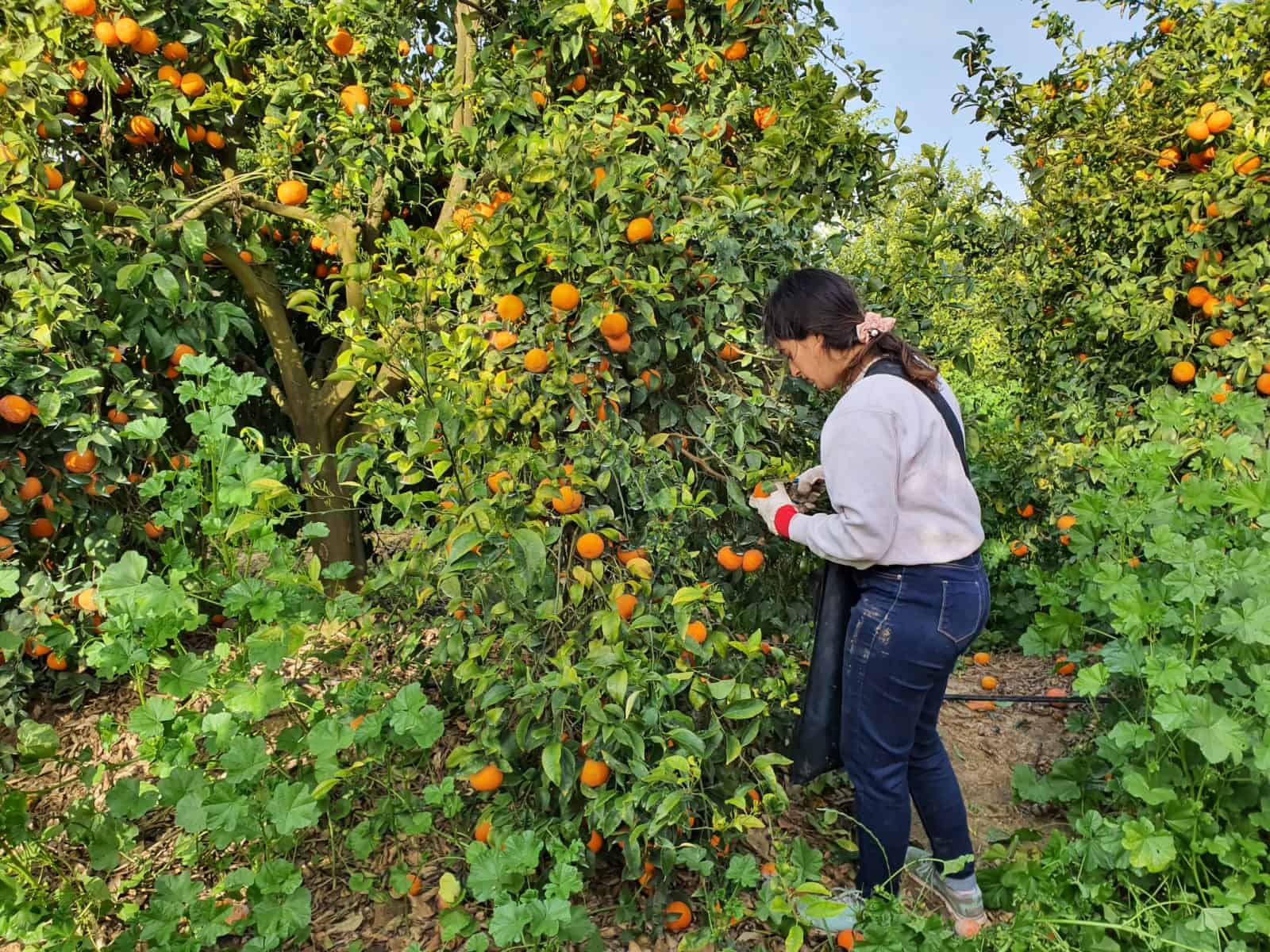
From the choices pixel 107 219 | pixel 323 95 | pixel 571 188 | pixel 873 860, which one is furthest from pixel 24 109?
pixel 873 860

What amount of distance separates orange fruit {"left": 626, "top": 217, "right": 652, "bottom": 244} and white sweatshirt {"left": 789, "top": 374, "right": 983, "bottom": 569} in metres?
0.56

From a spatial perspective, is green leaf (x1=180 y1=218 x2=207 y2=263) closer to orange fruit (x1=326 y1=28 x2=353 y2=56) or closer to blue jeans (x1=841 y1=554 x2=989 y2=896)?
orange fruit (x1=326 y1=28 x2=353 y2=56)

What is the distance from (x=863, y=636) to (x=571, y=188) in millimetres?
1177

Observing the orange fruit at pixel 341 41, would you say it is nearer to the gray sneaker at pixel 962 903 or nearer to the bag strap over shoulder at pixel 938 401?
the bag strap over shoulder at pixel 938 401

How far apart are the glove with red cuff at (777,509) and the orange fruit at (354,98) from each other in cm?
186

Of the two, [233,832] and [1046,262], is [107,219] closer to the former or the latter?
[233,832]

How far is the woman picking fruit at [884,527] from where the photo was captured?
167 cm

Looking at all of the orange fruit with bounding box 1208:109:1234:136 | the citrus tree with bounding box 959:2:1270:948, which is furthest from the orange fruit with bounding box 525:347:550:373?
the orange fruit with bounding box 1208:109:1234:136

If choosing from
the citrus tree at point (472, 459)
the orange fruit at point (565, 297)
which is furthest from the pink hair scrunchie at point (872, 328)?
the orange fruit at point (565, 297)

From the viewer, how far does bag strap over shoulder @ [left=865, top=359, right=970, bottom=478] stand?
5.74ft

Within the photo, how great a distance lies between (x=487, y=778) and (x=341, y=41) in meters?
2.35

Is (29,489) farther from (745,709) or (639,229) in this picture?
(745,709)

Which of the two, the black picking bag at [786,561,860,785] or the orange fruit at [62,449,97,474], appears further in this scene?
the orange fruit at [62,449,97,474]

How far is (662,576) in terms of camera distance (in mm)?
1820
